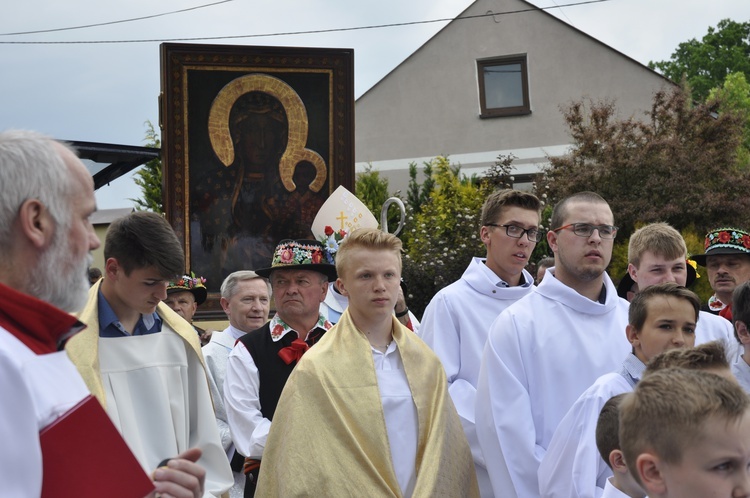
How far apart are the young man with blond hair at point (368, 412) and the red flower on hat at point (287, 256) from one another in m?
1.09

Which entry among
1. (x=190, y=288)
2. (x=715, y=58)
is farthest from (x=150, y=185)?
(x=715, y=58)

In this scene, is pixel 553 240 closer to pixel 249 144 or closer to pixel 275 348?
pixel 275 348

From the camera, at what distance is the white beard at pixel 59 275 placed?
7.52 ft

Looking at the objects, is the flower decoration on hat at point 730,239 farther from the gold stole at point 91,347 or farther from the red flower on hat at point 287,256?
the gold stole at point 91,347

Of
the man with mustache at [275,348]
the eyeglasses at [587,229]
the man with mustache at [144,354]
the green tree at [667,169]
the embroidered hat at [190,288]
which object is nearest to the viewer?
the man with mustache at [144,354]

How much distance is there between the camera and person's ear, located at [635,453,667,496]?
272cm

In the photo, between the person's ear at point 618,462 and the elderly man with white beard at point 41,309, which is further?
the person's ear at point 618,462

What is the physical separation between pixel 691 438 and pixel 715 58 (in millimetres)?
50222

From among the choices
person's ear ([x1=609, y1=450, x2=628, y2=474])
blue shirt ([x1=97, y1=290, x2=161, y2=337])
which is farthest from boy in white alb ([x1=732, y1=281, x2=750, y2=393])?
blue shirt ([x1=97, y1=290, x2=161, y2=337])

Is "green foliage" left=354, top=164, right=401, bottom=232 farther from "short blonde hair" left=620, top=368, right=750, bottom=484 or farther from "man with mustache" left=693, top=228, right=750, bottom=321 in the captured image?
"short blonde hair" left=620, top=368, right=750, bottom=484

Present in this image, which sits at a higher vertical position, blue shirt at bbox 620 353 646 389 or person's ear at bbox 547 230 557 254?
person's ear at bbox 547 230 557 254

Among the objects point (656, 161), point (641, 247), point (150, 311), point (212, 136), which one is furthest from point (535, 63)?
point (150, 311)

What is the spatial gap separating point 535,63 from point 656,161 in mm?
8973

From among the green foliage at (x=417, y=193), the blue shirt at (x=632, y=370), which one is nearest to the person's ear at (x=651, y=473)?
the blue shirt at (x=632, y=370)
